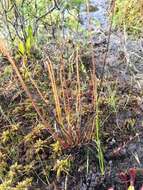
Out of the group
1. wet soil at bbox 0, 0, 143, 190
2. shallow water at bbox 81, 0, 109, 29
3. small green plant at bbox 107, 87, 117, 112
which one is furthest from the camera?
shallow water at bbox 81, 0, 109, 29

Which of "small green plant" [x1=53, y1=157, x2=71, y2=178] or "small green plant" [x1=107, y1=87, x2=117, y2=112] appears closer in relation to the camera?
"small green plant" [x1=53, y1=157, x2=71, y2=178]

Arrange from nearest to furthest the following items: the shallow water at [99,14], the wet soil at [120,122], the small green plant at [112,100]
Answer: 1. the wet soil at [120,122]
2. the small green plant at [112,100]
3. the shallow water at [99,14]

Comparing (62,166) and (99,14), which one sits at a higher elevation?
(99,14)

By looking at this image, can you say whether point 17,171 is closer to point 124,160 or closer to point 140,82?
point 124,160

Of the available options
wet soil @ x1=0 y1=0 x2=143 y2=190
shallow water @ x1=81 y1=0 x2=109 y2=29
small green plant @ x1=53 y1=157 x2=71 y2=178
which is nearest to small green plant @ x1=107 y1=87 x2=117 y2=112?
wet soil @ x1=0 y1=0 x2=143 y2=190

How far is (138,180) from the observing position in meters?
2.01

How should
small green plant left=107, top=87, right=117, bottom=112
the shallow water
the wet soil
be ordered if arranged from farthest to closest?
the shallow water
small green plant left=107, top=87, right=117, bottom=112
the wet soil

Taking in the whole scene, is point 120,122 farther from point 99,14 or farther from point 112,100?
point 99,14

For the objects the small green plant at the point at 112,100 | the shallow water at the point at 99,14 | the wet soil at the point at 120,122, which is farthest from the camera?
the shallow water at the point at 99,14

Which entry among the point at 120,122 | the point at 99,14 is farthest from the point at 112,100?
the point at 99,14

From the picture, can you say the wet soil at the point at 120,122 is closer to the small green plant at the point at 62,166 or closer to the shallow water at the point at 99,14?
the small green plant at the point at 62,166

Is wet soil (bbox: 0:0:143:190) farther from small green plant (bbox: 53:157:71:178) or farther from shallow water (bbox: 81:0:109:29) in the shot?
shallow water (bbox: 81:0:109:29)

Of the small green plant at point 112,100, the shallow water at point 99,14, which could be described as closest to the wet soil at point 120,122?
the small green plant at point 112,100

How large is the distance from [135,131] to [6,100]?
765mm
